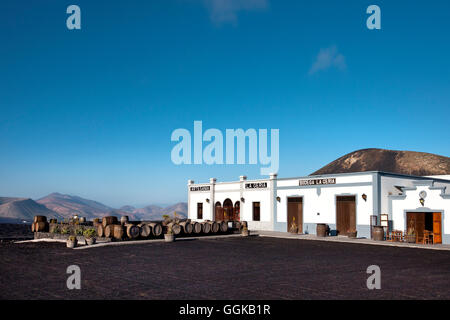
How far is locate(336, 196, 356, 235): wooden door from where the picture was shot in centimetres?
2995

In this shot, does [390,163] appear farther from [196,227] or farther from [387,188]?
→ [196,227]

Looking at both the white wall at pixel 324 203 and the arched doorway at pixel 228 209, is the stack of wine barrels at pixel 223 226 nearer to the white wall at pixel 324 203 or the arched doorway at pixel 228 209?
the white wall at pixel 324 203

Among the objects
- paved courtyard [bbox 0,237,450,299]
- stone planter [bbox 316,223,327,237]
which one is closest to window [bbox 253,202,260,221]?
stone planter [bbox 316,223,327,237]

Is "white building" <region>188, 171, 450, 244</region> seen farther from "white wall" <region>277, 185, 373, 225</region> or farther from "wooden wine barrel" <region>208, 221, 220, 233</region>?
"wooden wine barrel" <region>208, 221, 220, 233</region>

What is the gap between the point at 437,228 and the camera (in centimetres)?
2597

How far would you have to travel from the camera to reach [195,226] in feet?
98.0

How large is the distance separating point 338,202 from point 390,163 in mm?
144438

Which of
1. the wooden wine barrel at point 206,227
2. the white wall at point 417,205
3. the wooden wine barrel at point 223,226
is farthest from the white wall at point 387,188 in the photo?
the wooden wine barrel at point 206,227

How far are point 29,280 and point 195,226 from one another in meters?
18.8

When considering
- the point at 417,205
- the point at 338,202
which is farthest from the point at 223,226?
the point at 417,205

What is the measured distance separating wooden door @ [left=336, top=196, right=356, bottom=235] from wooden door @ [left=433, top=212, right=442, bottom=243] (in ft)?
17.6

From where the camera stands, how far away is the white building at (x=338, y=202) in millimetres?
26781

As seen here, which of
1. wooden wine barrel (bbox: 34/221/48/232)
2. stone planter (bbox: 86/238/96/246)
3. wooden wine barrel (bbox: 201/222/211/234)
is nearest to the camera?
stone planter (bbox: 86/238/96/246)
